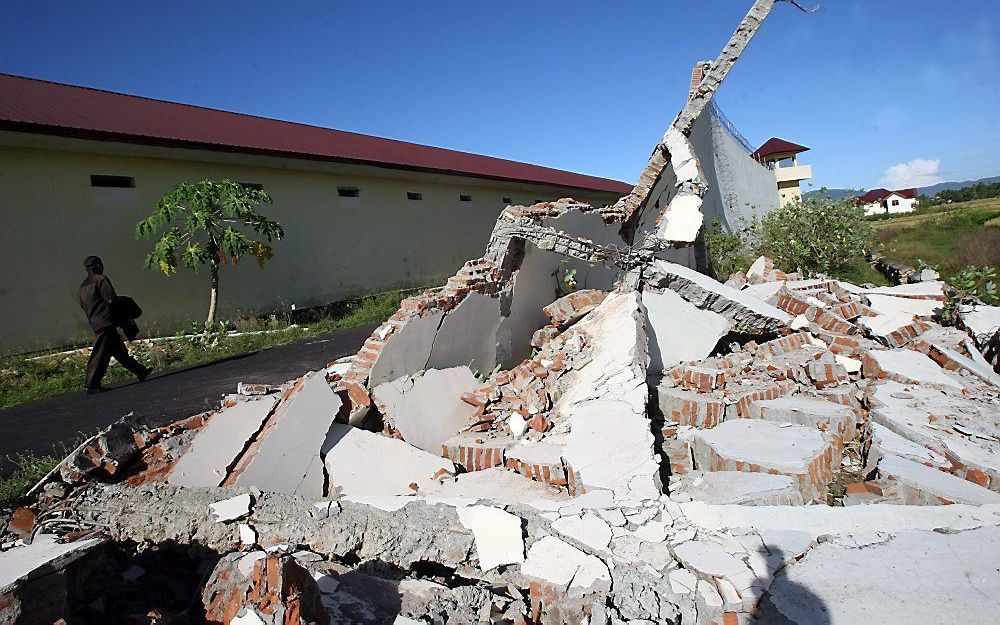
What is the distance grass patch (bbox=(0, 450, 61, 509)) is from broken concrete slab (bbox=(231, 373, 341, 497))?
4.78ft

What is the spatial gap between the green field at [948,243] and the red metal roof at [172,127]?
39.7 ft

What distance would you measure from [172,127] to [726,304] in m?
10.9

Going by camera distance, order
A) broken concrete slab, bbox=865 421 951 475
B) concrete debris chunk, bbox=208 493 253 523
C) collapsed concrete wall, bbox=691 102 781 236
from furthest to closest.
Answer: collapsed concrete wall, bbox=691 102 781 236 → broken concrete slab, bbox=865 421 951 475 → concrete debris chunk, bbox=208 493 253 523

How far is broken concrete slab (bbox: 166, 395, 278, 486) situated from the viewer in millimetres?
3465

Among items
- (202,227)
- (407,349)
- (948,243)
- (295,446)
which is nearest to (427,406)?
(407,349)

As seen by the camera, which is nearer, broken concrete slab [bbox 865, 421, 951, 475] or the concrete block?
broken concrete slab [bbox 865, 421, 951, 475]

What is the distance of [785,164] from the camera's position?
32656 millimetres

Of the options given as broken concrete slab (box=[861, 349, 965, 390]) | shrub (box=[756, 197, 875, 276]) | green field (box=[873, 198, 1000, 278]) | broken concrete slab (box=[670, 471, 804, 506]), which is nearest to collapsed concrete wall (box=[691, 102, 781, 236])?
shrub (box=[756, 197, 875, 276])

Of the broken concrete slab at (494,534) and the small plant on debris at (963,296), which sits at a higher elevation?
the small plant on debris at (963,296)

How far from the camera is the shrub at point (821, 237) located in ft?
35.6

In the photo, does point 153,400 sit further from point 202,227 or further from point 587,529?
point 587,529

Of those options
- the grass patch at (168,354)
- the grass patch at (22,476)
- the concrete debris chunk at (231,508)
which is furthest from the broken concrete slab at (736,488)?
the grass patch at (168,354)

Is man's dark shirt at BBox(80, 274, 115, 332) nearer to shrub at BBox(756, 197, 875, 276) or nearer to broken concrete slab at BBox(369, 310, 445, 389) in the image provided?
broken concrete slab at BBox(369, 310, 445, 389)

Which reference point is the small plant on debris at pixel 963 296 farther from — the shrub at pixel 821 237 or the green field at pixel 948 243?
the green field at pixel 948 243
